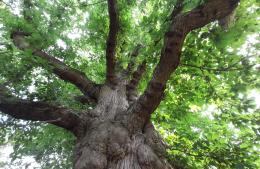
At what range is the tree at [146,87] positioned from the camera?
3248 mm

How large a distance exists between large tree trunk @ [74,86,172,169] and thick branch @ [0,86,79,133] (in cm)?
24

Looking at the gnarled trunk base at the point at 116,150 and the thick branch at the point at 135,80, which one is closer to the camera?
the gnarled trunk base at the point at 116,150

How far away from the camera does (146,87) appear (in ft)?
12.1

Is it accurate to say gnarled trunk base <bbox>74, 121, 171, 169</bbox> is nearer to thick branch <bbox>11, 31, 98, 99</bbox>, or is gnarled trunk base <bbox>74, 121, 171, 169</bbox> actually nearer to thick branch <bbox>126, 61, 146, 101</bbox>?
thick branch <bbox>11, 31, 98, 99</bbox>

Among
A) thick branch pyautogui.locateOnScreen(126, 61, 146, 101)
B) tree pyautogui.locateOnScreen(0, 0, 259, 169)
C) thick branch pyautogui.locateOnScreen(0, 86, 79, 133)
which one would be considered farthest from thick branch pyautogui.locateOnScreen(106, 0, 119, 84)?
thick branch pyautogui.locateOnScreen(0, 86, 79, 133)

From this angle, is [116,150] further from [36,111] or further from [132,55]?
[132,55]

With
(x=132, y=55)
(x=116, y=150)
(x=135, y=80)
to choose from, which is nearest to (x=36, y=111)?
(x=116, y=150)

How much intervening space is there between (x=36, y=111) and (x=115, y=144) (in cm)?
142

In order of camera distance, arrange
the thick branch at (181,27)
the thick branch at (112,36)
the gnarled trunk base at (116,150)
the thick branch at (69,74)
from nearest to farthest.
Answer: the thick branch at (181,27) < the gnarled trunk base at (116,150) < the thick branch at (112,36) < the thick branch at (69,74)

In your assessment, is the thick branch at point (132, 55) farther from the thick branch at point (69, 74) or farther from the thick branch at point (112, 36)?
the thick branch at point (69, 74)

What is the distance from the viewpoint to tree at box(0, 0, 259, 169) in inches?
128

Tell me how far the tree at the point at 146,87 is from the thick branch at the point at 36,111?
0.05 feet

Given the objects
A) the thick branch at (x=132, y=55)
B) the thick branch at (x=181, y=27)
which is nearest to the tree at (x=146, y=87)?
the thick branch at (x=181, y=27)

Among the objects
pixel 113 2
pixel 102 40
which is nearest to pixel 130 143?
pixel 113 2
